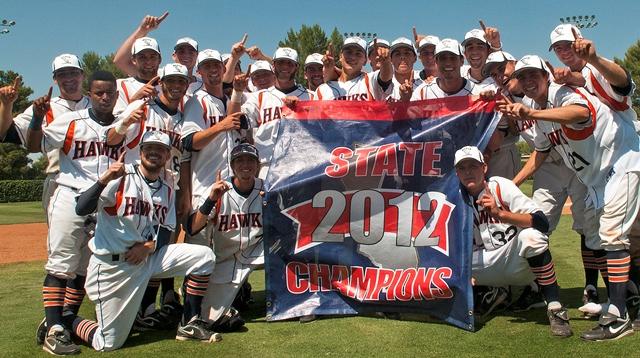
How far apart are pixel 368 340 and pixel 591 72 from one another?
10.4 feet

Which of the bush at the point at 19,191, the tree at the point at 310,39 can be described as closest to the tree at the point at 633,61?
the tree at the point at 310,39

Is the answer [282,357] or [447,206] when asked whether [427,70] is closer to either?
[447,206]

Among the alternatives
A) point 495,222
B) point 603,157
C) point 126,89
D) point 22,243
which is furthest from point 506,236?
point 22,243

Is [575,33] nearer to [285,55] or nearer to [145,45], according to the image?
[285,55]

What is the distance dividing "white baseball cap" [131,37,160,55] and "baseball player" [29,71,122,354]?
96cm

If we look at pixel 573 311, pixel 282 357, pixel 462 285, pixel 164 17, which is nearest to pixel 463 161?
pixel 462 285

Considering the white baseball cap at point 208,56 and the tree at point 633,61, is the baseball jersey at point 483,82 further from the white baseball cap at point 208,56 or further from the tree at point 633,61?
the tree at point 633,61

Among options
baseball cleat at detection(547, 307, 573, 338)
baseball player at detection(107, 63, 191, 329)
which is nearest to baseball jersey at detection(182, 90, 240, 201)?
baseball player at detection(107, 63, 191, 329)

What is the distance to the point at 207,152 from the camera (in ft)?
20.1

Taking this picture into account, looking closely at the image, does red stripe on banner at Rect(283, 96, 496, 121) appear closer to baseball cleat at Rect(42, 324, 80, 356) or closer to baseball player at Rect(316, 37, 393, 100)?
baseball player at Rect(316, 37, 393, 100)

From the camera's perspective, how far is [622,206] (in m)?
4.95

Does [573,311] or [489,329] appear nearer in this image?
[489,329]

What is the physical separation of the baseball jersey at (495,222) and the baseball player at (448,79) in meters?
1.10

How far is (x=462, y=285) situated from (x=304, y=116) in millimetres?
2324
